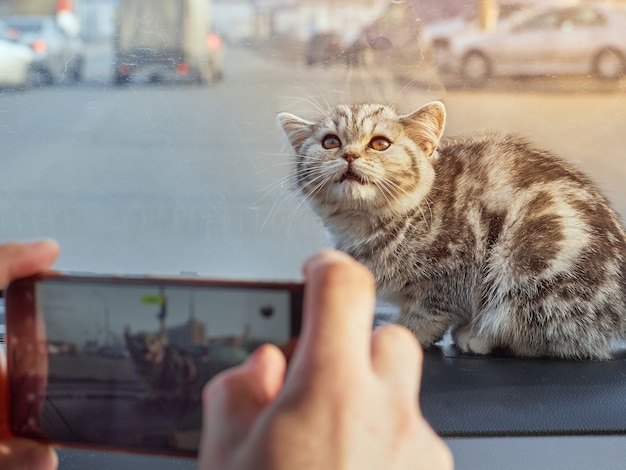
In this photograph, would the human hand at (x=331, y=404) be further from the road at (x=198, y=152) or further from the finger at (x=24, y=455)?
the road at (x=198, y=152)

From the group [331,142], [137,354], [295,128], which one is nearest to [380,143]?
[331,142]

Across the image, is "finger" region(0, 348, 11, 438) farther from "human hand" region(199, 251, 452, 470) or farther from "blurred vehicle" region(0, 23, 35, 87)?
"blurred vehicle" region(0, 23, 35, 87)

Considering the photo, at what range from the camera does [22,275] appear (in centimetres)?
79

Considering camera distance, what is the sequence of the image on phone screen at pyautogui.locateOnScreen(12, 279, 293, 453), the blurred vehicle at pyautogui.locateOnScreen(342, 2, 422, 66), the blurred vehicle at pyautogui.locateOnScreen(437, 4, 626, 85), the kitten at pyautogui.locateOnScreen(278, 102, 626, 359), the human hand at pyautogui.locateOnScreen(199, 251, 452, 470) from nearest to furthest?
the human hand at pyautogui.locateOnScreen(199, 251, 452, 470) → the image on phone screen at pyautogui.locateOnScreen(12, 279, 293, 453) → the kitten at pyautogui.locateOnScreen(278, 102, 626, 359) → the blurred vehicle at pyautogui.locateOnScreen(342, 2, 422, 66) → the blurred vehicle at pyautogui.locateOnScreen(437, 4, 626, 85)

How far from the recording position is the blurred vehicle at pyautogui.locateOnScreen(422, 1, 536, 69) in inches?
82.7

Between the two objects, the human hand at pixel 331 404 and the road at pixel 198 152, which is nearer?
the human hand at pixel 331 404

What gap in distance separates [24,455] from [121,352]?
0.15 meters

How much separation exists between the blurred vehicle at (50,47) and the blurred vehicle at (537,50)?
1.01 meters

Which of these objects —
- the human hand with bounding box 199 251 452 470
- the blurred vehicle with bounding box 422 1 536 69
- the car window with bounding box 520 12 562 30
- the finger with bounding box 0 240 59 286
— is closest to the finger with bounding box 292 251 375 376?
the human hand with bounding box 199 251 452 470

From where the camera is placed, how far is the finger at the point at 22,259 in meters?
0.78

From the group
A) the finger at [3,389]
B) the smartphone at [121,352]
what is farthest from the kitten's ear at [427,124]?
the finger at [3,389]

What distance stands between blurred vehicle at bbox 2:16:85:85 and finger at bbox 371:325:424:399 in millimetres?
1529

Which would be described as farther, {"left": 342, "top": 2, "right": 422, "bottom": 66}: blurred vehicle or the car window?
the car window

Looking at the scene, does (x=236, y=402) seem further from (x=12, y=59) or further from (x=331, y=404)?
(x=12, y=59)
